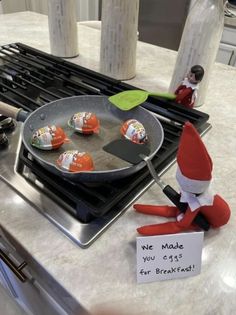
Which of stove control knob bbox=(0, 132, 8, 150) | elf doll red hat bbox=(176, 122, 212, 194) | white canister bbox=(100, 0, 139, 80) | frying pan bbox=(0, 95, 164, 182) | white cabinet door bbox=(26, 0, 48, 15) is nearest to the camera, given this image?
elf doll red hat bbox=(176, 122, 212, 194)

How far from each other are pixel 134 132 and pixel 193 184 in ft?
0.63

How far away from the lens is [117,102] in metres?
0.60

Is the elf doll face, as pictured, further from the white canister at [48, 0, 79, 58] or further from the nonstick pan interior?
the white canister at [48, 0, 79, 58]

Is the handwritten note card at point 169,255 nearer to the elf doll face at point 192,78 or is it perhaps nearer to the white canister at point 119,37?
the elf doll face at point 192,78

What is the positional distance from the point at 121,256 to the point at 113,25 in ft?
2.05

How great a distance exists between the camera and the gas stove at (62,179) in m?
0.39

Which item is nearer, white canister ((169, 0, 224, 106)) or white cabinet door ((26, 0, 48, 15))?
white canister ((169, 0, 224, 106))

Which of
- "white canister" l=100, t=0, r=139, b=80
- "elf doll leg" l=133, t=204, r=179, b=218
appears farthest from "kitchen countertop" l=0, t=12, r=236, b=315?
"white canister" l=100, t=0, r=139, b=80

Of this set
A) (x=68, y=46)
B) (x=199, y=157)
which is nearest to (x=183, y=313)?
(x=199, y=157)

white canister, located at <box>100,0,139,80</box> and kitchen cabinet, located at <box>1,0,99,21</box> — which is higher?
white canister, located at <box>100,0,139,80</box>

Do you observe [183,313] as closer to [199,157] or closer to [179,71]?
[199,157]

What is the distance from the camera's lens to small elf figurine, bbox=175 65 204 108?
0.58 m

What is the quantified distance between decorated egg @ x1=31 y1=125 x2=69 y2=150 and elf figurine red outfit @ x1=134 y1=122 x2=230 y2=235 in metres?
0.18

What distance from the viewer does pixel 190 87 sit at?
618 millimetres
